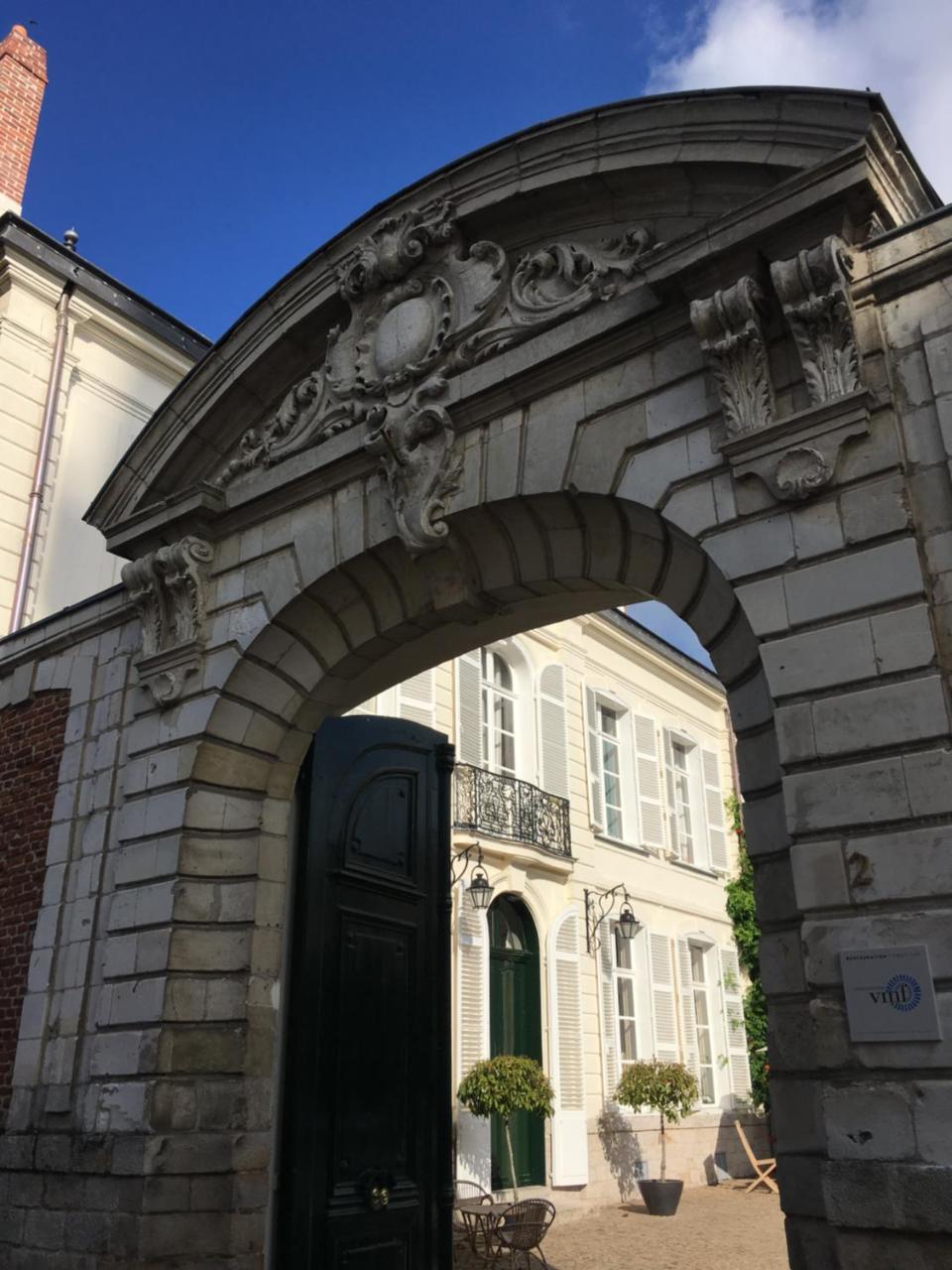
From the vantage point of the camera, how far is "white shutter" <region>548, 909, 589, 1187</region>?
11.9 m

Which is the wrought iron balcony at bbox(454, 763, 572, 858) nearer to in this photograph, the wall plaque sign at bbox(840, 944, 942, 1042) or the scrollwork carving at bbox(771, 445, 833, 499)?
the scrollwork carving at bbox(771, 445, 833, 499)

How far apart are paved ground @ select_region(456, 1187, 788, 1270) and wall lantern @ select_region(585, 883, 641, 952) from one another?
2.84 meters

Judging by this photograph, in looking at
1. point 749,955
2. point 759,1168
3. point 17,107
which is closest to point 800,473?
point 17,107

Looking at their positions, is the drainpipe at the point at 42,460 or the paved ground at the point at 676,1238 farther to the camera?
the drainpipe at the point at 42,460

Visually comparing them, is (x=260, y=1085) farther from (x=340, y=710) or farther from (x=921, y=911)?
(x=921, y=911)

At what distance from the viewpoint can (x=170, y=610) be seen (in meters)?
6.59

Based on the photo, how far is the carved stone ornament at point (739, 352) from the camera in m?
4.57

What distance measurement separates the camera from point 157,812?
20.1ft

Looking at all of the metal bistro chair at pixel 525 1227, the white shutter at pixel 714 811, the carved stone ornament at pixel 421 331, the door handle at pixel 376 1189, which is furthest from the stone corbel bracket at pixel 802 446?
the white shutter at pixel 714 811

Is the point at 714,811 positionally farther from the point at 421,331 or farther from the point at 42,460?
the point at 421,331

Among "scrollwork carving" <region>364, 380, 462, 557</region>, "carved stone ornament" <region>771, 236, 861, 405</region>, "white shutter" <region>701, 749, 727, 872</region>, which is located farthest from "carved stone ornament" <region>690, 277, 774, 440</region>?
"white shutter" <region>701, 749, 727, 872</region>

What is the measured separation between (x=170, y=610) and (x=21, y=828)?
1.85 m

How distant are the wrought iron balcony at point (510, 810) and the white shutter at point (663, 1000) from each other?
91.8 inches

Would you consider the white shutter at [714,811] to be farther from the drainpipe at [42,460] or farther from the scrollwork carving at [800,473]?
the scrollwork carving at [800,473]
